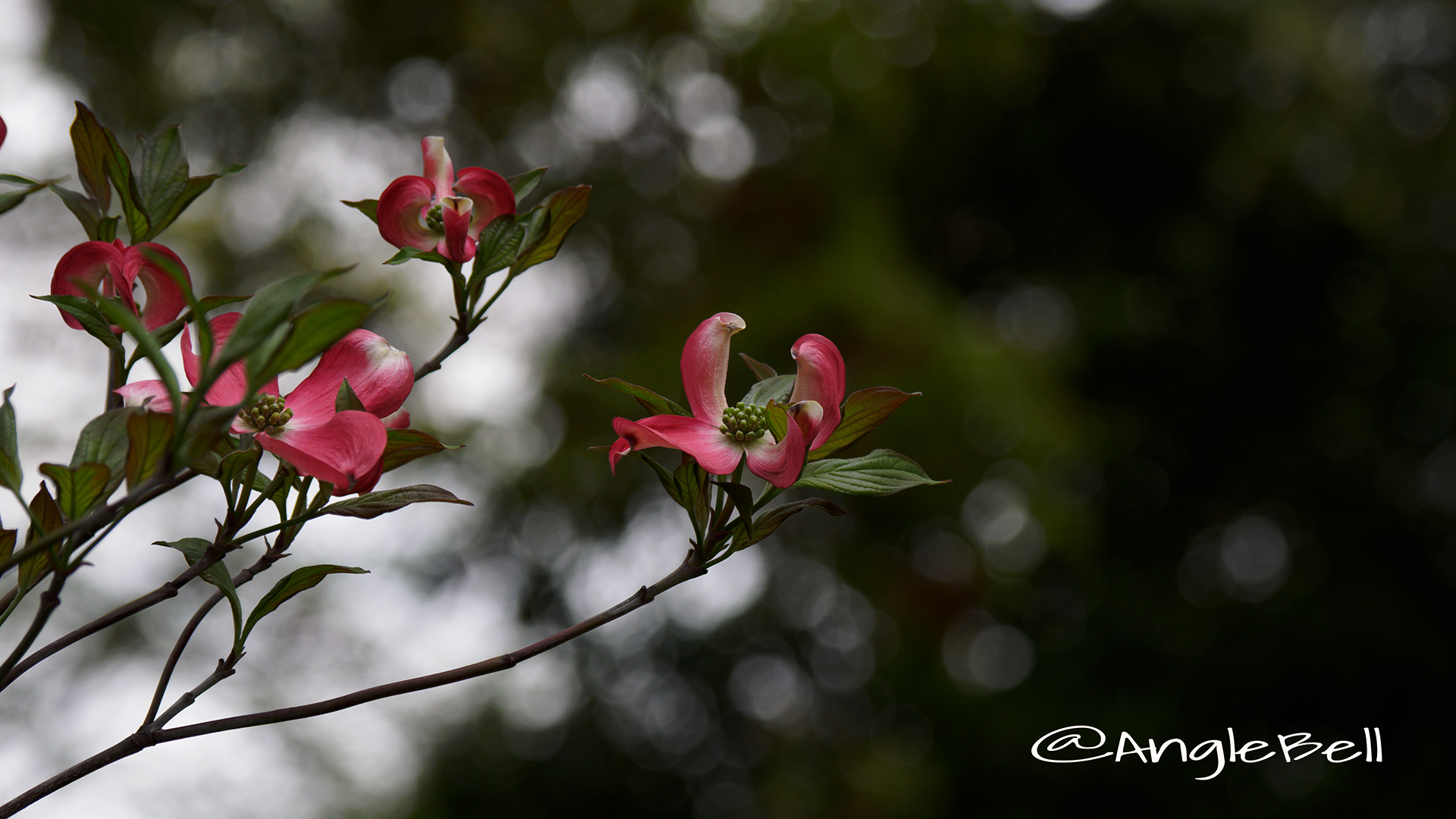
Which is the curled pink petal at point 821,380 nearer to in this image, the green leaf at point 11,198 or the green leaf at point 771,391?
the green leaf at point 771,391

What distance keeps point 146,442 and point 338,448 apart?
1.7 inches

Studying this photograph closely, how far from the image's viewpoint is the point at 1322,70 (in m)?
2.73

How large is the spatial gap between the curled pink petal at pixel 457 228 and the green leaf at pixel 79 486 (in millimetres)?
130

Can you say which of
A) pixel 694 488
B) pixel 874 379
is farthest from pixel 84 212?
pixel 874 379

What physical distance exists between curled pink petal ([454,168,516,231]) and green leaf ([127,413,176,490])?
0.14m

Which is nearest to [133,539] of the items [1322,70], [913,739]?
[913,739]

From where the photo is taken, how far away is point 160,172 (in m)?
0.33

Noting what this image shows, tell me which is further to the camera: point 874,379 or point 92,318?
point 874,379

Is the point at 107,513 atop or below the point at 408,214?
below

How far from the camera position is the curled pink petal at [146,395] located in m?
0.26

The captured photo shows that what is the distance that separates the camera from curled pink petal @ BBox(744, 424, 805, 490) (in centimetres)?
27

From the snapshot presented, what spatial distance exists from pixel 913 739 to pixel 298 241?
2.12 m

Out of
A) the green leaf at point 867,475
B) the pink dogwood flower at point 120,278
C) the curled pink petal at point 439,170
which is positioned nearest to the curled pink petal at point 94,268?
the pink dogwood flower at point 120,278

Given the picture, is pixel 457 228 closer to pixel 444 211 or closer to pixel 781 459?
pixel 444 211
